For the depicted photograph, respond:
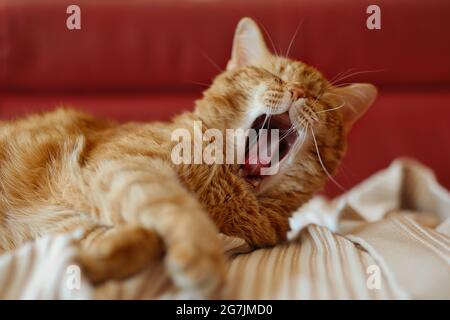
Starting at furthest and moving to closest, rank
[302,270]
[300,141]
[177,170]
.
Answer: [300,141], [177,170], [302,270]

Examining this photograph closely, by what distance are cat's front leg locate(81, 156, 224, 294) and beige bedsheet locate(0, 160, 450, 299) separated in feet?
0.27

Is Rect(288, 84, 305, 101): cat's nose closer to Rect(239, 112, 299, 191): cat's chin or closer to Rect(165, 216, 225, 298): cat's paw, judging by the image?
Rect(239, 112, 299, 191): cat's chin

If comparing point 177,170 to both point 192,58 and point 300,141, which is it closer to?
point 300,141

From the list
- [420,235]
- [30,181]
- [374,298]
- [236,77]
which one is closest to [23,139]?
[30,181]

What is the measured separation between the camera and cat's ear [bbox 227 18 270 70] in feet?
4.79

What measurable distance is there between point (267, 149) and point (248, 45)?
0.42 metres

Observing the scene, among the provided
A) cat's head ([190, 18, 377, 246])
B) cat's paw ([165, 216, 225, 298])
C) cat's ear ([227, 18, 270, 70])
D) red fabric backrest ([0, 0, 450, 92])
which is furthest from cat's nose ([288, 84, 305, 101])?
red fabric backrest ([0, 0, 450, 92])

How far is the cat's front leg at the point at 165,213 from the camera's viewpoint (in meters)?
0.77

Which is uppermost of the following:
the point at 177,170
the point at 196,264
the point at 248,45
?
the point at 248,45

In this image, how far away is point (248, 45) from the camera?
149 cm

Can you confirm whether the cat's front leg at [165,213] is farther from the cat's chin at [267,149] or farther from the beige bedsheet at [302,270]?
the cat's chin at [267,149]

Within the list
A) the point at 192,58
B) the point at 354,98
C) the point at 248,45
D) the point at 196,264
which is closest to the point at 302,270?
the point at 196,264

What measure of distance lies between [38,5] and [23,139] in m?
1.15

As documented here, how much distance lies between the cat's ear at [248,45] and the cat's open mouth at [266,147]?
28 centimetres
